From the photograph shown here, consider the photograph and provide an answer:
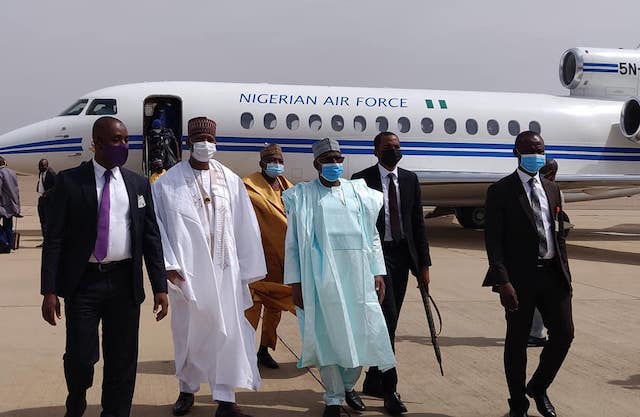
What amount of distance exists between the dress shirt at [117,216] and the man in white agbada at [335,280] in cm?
108

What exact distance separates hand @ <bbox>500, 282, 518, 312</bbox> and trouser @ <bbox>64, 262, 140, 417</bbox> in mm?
2201

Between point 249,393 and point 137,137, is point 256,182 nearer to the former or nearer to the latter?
point 249,393

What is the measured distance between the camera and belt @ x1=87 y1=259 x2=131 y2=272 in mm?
4164

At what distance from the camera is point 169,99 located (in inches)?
637

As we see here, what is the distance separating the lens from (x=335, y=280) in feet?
15.6

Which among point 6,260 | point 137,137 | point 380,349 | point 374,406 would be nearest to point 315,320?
point 380,349

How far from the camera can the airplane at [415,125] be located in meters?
16.2

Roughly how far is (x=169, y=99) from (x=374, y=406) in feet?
39.6

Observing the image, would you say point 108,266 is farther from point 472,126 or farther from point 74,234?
point 472,126

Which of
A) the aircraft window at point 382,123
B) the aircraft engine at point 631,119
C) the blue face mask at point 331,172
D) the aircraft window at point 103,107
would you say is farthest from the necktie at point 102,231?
the aircraft engine at point 631,119

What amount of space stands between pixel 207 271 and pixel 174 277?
22 cm

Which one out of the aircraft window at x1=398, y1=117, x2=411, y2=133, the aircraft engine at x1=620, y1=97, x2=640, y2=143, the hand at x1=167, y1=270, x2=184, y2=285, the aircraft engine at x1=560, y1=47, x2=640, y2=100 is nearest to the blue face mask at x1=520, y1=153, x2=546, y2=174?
the hand at x1=167, y1=270, x2=184, y2=285

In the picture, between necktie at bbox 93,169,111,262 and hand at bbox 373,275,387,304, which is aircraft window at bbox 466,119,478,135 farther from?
necktie at bbox 93,169,111,262

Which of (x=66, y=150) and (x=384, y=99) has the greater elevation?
(x=384, y=99)
